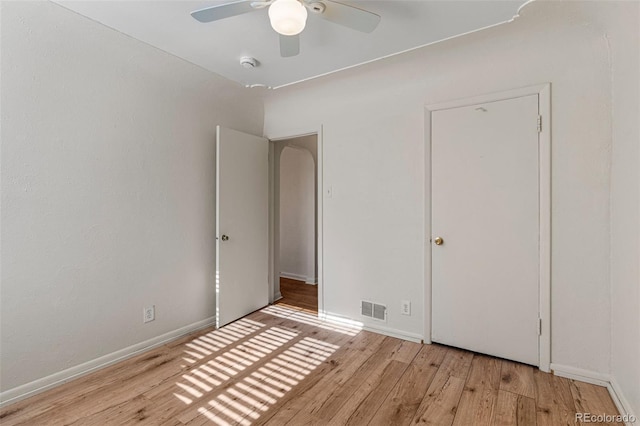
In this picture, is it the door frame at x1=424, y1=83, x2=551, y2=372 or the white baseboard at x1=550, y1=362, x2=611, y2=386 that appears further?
the door frame at x1=424, y1=83, x2=551, y2=372

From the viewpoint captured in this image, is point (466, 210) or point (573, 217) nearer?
point (573, 217)

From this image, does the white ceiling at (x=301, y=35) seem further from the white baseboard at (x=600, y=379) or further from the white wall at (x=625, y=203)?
the white baseboard at (x=600, y=379)

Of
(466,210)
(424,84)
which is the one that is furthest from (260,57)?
(466,210)

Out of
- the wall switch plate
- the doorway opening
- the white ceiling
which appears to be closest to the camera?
the white ceiling

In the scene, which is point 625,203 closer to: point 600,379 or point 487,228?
point 487,228

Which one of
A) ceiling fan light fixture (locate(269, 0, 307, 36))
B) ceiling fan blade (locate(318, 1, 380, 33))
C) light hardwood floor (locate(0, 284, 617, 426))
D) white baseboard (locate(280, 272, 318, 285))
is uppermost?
ceiling fan blade (locate(318, 1, 380, 33))

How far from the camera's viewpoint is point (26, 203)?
72.3 inches

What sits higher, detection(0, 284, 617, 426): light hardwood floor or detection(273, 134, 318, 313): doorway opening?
detection(273, 134, 318, 313): doorway opening

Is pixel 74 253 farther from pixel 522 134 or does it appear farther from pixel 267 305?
pixel 522 134

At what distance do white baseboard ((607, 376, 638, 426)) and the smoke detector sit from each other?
10.7ft

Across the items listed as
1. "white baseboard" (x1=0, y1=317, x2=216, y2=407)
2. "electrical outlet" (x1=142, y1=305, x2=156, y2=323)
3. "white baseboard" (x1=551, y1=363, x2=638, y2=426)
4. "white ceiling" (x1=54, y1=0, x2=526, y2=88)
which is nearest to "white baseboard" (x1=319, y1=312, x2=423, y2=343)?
"white baseboard" (x1=551, y1=363, x2=638, y2=426)

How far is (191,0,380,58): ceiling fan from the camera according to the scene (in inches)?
54.4

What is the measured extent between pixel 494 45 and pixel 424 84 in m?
0.57

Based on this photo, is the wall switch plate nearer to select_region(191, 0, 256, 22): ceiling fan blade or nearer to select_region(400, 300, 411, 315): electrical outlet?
select_region(400, 300, 411, 315): electrical outlet
